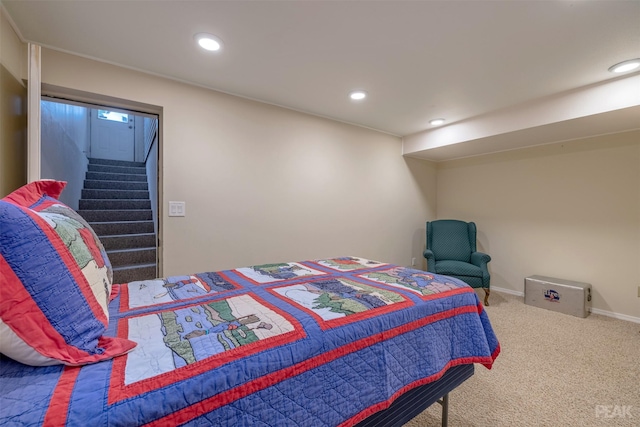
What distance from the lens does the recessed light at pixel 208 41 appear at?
5.65 ft

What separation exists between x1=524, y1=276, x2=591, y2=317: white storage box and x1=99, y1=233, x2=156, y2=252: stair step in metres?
4.87

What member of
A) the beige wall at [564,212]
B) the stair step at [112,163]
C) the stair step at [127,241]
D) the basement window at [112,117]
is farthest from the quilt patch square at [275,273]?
the basement window at [112,117]

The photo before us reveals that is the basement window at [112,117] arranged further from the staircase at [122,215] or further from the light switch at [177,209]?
the light switch at [177,209]

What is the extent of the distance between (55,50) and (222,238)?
1776 mm

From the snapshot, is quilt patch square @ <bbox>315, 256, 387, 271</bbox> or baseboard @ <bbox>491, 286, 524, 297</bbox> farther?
baseboard @ <bbox>491, 286, 524, 297</bbox>

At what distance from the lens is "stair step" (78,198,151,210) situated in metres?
3.83

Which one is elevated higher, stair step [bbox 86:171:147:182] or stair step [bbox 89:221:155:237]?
stair step [bbox 86:171:147:182]

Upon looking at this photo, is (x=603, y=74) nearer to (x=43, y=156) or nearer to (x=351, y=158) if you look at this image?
(x=351, y=158)

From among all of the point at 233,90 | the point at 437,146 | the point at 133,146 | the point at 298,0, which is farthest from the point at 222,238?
the point at 133,146

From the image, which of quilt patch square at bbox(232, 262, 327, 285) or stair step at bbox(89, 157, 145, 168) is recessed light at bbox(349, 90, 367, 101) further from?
stair step at bbox(89, 157, 145, 168)

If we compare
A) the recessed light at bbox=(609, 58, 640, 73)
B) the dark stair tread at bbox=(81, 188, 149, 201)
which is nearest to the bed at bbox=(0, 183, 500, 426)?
the recessed light at bbox=(609, 58, 640, 73)

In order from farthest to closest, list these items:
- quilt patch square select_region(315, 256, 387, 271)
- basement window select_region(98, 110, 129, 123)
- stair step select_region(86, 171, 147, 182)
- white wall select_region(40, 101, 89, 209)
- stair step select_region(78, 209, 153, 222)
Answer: basement window select_region(98, 110, 129, 123) → stair step select_region(86, 171, 147, 182) → stair step select_region(78, 209, 153, 222) → white wall select_region(40, 101, 89, 209) → quilt patch square select_region(315, 256, 387, 271)

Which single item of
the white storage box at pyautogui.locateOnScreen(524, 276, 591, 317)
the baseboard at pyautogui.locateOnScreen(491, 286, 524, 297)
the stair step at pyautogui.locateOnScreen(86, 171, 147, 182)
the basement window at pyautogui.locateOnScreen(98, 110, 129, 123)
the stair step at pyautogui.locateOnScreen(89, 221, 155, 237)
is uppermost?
the basement window at pyautogui.locateOnScreen(98, 110, 129, 123)

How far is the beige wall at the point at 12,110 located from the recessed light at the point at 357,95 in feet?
7.64
